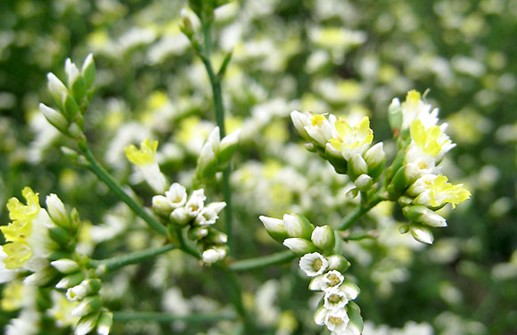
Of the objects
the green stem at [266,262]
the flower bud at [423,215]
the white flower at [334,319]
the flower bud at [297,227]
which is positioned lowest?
the green stem at [266,262]

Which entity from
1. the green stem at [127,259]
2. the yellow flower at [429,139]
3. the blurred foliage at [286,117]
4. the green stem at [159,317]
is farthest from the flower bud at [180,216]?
the blurred foliage at [286,117]

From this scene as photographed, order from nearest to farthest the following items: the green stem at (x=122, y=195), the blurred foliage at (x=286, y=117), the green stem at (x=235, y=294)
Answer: the green stem at (x=122, y=195) < the green stem at (x=235, y=294) < the blurred foliage at (x=286, y=117)

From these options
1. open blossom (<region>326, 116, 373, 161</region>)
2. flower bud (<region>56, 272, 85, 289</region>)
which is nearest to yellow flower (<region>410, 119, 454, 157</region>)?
open blossom (<region>326, 116, 373, 161</region>)

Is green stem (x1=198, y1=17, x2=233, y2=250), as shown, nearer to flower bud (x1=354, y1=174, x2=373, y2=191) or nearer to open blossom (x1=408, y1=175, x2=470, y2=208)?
flower bud (x1=354, y1=174, x2=373, y2=191)

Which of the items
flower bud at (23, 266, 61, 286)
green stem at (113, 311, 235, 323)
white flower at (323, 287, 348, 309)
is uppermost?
flower bud at (23, 266, 61, 286)

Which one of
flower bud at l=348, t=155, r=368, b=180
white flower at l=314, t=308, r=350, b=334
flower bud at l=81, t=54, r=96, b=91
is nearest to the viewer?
white flower at l=314, t=308, r=350, b=334

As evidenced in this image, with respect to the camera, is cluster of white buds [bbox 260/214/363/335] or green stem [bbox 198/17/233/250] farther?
green stem [bbox 198/17/233/250]

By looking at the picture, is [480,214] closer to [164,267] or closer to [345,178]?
[345,178]

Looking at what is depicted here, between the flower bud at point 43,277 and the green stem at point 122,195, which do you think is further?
the green stem at point 122,195

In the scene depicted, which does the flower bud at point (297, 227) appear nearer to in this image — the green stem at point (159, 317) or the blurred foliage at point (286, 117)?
the green stem at point (159, 317)
